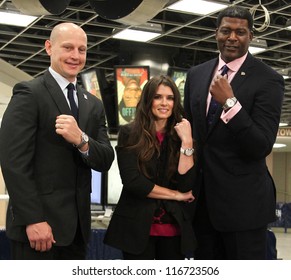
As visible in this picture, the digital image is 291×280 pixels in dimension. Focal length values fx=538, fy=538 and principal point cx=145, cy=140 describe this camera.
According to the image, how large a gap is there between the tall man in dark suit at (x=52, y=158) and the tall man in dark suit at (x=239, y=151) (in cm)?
48

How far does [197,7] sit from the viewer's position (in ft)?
25.1

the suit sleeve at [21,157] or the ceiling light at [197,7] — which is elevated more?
the ceiling light at [197,7]

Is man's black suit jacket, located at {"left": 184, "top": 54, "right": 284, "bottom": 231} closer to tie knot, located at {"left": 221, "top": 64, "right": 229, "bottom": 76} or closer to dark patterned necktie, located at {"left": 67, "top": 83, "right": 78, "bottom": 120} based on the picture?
tie knot, located at {"left": 221, "top": 64, "right": 229, "bottom": 76}

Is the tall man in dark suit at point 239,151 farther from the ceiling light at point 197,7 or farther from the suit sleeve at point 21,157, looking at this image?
the ceiling light at point 197,7

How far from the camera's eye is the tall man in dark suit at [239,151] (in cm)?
223

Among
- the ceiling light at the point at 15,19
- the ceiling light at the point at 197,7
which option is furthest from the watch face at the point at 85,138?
the ceiling light at the point at 15,19

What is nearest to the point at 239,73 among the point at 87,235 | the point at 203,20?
the point at 87,235

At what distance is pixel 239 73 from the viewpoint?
7.54 feet

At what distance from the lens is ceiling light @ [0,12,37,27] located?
8047mm

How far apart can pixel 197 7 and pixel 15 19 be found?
283cm

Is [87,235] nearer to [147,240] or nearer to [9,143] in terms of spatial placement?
[147,240]

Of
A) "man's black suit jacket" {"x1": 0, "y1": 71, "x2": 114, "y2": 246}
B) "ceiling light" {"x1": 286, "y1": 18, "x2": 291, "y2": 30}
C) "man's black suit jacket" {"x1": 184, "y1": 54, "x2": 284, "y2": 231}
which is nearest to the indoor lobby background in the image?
"ceiling light" {"x1": 286, "y1": 18, "x2": 291, "y2": 30}

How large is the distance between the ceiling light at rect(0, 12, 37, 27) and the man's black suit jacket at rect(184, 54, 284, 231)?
6336 mm
